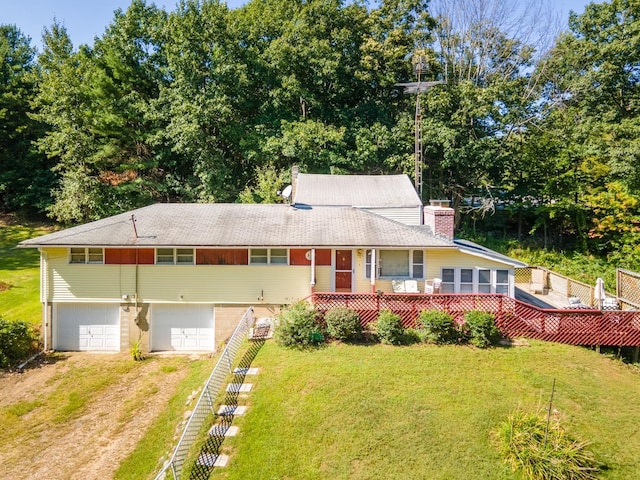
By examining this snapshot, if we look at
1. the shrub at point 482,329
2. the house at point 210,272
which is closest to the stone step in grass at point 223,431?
the house at point 210,272

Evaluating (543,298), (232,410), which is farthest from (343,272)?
(543,298)

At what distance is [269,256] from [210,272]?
8.00 ft

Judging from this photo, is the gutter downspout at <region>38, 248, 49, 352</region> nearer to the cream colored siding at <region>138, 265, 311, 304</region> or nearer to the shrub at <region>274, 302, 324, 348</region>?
the cream colored siding at <region>138, 265, 311, 304</region>

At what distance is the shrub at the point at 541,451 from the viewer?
7.33 metres

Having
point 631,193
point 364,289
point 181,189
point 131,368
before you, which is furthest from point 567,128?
point 131,368

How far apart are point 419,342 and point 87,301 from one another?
13.0 meters

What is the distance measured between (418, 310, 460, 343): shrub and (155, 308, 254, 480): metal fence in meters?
6.29

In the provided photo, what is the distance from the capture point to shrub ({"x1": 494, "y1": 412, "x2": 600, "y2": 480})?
733 centimetres

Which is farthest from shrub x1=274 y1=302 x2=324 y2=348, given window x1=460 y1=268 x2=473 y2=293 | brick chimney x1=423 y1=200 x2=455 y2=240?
brick chimney x1=423 y1=200 x2=455 y2=240

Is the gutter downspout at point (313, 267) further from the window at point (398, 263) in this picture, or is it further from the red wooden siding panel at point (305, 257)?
the window at point (398, 263)

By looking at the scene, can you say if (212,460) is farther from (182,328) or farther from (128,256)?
(128,256)

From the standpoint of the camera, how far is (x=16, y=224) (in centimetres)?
3181

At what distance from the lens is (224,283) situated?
15.2 metres

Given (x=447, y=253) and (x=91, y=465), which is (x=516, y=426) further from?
(x=91, y=465)
